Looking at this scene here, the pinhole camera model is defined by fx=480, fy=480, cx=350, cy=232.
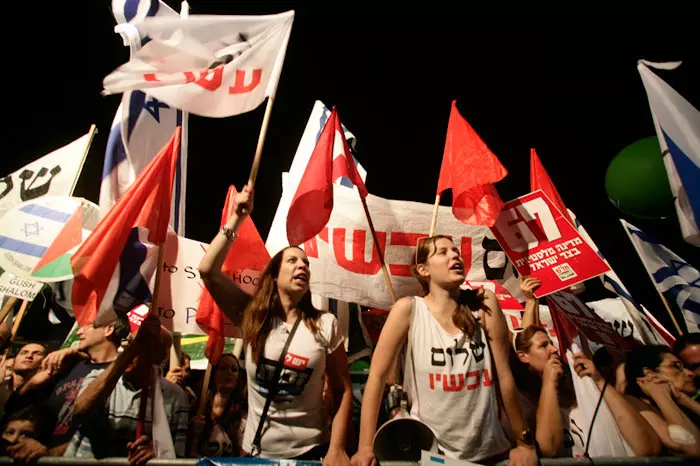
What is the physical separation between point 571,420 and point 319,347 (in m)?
1.53

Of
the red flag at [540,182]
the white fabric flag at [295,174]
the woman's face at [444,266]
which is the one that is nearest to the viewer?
the woman's face at [444,266]

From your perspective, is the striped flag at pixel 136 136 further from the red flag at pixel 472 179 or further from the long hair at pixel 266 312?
the red flag at pixel 472 179

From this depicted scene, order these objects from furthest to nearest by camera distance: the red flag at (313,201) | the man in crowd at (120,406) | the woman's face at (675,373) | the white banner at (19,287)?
1. the white banner at (19,287)
2. the red flag at (313,201)
3. the woman's face at (675,373)
4. the man in crowd at (120,406)

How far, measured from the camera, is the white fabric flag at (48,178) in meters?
5.01

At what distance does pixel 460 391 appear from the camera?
2.34 m

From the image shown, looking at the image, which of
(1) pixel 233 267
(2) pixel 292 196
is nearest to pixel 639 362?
(1) pixel 233 267

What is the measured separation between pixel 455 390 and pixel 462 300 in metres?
0.55

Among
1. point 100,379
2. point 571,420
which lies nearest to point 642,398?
point 571,420

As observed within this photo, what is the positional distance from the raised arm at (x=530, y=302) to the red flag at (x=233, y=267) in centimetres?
207

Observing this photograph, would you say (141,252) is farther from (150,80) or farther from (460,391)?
(460,391)

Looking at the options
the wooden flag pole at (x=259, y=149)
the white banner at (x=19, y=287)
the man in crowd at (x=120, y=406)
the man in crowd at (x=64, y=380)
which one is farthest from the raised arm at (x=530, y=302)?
the white banner at (x=19, y=287)

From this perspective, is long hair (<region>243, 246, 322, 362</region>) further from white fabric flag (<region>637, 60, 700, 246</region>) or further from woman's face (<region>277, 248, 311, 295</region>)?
white fabric flag (<region>637, 60, 700, 246</region>)

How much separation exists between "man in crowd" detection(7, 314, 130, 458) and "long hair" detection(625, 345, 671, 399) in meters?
3.27

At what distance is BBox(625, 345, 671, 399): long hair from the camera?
3.10 meters
